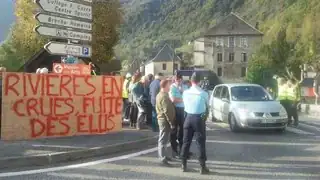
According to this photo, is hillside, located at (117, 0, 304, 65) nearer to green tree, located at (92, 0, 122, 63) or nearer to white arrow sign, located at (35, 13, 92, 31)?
green tree, located at (92, 0, 122, 63)

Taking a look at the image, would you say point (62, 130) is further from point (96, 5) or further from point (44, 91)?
point (96, 5)

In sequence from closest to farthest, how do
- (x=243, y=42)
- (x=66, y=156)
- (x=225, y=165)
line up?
(x=225, y=165), (x=66, y=156), (x=243, y=42)

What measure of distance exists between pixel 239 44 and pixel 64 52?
103913mm

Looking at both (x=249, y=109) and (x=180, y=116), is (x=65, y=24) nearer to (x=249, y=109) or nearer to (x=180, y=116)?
(x=180, y=116)

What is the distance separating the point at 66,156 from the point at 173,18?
577 feet

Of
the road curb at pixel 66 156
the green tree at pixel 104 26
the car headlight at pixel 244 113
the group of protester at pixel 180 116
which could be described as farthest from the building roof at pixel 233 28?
the road curb at pixel 66 156

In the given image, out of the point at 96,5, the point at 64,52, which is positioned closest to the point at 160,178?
the point at 64,52

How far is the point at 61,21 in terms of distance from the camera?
1273 cm

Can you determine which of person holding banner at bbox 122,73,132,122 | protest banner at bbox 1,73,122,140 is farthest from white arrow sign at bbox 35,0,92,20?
person holding banner at bbox 122,73,132,122

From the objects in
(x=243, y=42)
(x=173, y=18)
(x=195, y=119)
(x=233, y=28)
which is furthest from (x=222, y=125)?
(x=173, y=18)

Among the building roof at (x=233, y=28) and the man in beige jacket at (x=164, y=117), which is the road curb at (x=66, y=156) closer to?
the man in beige jacket at (x=164, y=117)

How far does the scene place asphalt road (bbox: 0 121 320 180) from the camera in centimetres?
837

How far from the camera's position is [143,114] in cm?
1455

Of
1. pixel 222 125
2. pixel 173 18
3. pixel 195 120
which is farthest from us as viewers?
pixel 173 18
